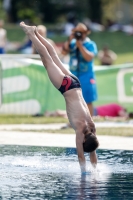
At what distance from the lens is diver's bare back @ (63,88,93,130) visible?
31.2 ft

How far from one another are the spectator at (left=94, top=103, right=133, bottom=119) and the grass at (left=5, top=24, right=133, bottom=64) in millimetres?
16221

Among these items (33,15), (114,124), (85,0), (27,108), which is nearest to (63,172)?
(114,124)

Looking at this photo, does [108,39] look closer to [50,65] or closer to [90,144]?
[50,65]

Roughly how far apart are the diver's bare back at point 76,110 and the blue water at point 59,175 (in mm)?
600

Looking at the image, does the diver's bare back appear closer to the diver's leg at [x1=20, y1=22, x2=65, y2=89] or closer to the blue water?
the diver's leg at [x1=20, y1=22, x2=65, y2=89]

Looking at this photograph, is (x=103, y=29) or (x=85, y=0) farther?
(x=85, y=0)

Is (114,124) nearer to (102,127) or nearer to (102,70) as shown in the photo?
(102,127)

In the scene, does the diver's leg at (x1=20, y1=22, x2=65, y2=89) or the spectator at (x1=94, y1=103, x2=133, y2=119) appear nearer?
the diver's leg at (x1=20, y1=22, x2=65, y2=89)

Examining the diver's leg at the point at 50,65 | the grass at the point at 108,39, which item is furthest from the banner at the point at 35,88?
the grass at the point at 108,39

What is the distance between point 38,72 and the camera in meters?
15.5

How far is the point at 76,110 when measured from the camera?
9602 mm

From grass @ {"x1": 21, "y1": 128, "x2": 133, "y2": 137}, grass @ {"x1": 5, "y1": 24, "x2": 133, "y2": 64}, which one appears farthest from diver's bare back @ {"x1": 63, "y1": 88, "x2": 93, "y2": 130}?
grass @ {"x1": 5, "y1": 24, "x2": 133, "y2": 64}

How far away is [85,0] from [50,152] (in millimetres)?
37201

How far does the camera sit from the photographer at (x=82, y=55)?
1296 centimetres
